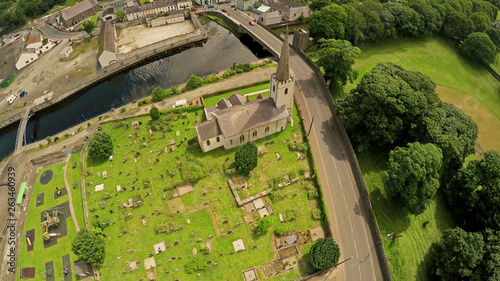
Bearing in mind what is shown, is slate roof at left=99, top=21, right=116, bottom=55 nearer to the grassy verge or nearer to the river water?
the grassy verge

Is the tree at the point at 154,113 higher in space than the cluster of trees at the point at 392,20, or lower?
lower

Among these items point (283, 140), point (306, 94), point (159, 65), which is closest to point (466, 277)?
point (283, 140)

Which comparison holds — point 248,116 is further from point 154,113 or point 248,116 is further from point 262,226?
point 262,226

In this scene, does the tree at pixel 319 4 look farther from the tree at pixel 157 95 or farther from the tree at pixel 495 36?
the tree at pixel 157 95

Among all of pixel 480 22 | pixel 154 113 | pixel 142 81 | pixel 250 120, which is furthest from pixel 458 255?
pixel 480 22

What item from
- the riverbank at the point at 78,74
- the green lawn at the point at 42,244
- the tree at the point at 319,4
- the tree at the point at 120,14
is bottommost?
the green lawn at the point at 42,244

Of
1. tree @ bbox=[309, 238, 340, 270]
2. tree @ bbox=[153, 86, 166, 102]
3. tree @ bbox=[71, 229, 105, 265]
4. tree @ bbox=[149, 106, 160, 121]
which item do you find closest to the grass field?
tree @ bbox=[309, 238, 340, 270]

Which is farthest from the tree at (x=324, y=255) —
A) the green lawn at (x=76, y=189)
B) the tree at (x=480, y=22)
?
the tree at (x=480, y=22)
